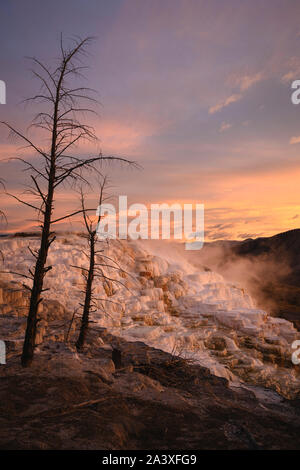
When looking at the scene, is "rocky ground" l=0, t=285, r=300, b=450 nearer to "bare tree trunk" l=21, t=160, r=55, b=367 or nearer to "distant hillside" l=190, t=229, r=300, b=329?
"bare tree trunk" l=21, t=160, r=55, b=367

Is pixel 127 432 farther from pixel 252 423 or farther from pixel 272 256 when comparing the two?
pixel 272 256

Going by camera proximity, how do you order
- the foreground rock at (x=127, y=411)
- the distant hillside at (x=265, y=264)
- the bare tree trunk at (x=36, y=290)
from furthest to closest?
the distant hillside at (x=265, y=264), the bare tree trunk at (x=36, y=290), the foreground rock at (x=127, y=411)

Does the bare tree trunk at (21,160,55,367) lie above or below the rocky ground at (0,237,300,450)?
above

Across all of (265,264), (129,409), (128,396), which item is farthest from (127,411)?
(265,264)

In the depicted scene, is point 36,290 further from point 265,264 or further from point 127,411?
point 265,264

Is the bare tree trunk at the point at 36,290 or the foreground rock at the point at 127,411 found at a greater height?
the bare tree trunk at the point at 36,290

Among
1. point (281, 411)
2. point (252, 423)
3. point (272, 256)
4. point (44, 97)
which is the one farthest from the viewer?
point (272, 256)

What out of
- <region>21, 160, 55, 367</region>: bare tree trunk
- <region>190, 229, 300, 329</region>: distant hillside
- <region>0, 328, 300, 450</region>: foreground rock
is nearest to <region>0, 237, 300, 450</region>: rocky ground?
<region>0, 328, 300, 450</region>: foreground rock

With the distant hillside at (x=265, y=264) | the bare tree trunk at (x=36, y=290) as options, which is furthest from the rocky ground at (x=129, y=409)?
the distant hillside at (x=265, y=264)

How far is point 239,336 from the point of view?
20.8m

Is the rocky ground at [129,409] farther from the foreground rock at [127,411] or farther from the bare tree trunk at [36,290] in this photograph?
the bare tree trunk at [36,290]

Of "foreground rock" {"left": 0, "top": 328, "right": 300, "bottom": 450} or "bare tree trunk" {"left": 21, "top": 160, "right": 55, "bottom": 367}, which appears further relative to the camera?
"bare tree trunk" {"left": 21, "top": 160, "right": 55, "bottom": 367}

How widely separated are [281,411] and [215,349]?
12407mm
